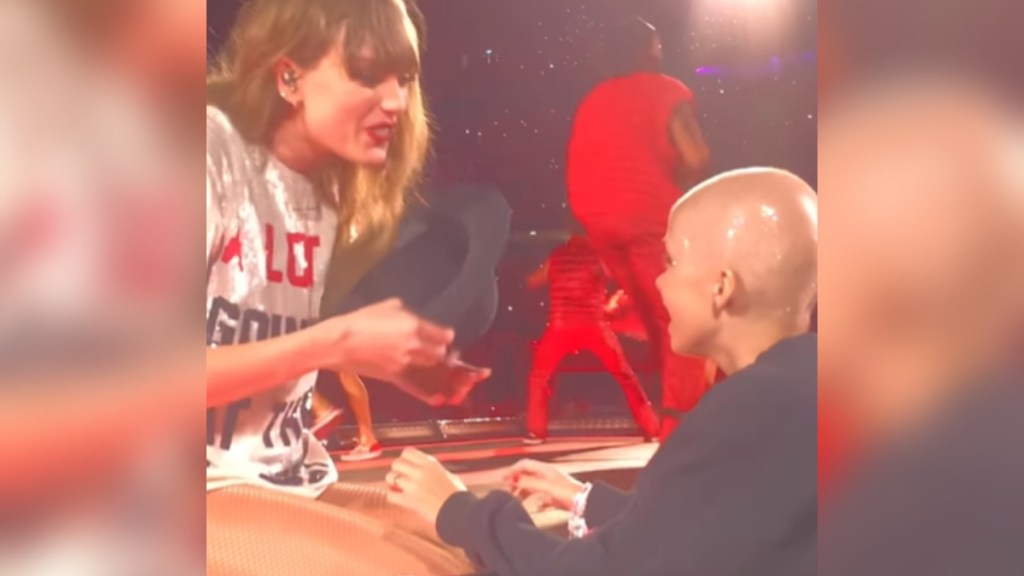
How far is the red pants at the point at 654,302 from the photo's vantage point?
2004 mm

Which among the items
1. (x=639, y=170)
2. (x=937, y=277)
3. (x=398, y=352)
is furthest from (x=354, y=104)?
(x=937, y=277)

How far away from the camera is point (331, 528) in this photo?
1.88 meters

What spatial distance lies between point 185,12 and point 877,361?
5.42 feet

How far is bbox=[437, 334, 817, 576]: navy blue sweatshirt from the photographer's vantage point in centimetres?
195

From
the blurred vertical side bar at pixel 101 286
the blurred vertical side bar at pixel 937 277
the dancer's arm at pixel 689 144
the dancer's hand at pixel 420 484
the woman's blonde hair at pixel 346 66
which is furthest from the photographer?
the blurred vertical side bar at pixel 937 277

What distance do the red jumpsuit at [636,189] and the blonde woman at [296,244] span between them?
344mm

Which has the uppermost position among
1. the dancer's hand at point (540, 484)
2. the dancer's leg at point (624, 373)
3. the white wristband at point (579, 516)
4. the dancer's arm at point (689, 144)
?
the dancer's arm at point (689, 144)

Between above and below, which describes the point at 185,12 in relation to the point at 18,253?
above

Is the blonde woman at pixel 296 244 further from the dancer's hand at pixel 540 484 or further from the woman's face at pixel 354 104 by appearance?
the dancer's hand at pixel 540 484

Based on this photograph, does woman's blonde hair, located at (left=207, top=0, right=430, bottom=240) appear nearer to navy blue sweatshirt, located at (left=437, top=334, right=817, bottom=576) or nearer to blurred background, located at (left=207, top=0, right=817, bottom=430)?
blurred background, located at (left=207, top=0, right=817, bottom=430)

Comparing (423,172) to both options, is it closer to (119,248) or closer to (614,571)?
(119,248)

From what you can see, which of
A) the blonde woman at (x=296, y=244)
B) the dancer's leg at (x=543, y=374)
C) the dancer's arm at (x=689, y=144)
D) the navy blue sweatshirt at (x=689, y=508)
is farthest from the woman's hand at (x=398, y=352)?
the dancer's arm at (x=689, y=144)

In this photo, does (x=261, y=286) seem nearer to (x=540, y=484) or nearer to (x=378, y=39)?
(x=378, y=39)

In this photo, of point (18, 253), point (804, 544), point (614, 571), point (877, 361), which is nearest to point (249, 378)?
point (18, 253)
